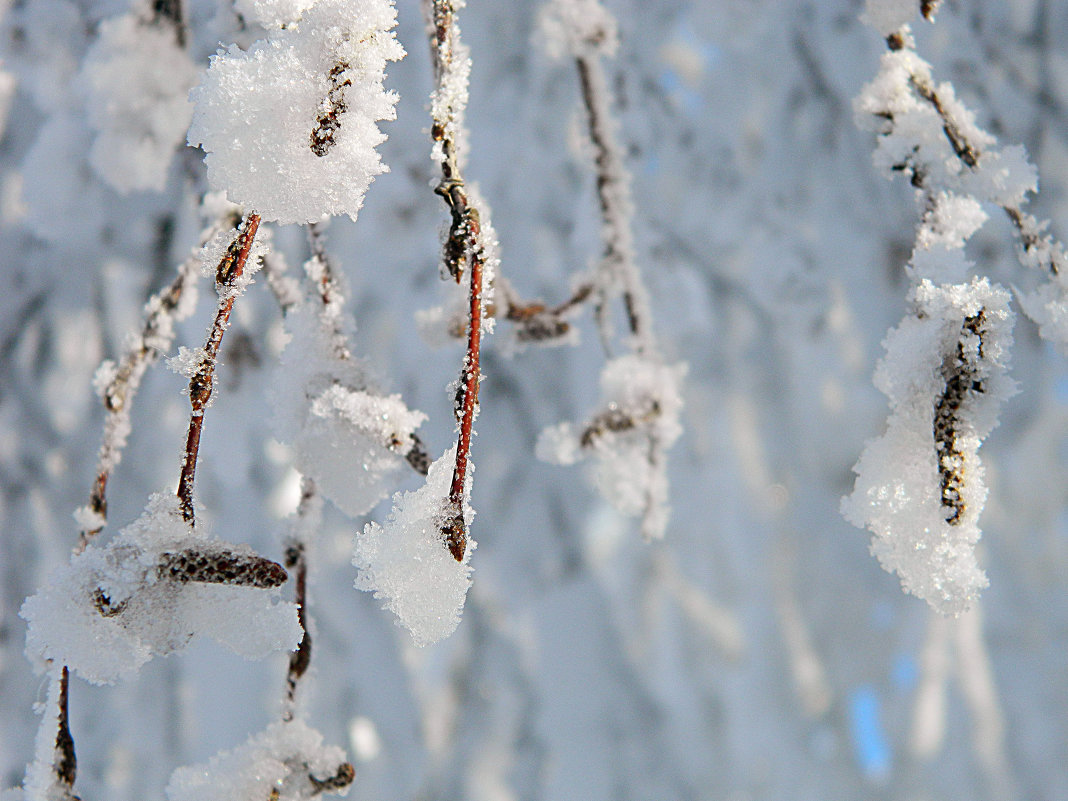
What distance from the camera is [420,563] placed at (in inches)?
11.4

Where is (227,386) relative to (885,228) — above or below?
below

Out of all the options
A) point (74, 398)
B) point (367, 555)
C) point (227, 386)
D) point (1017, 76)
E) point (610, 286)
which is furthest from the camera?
point (74, 398)

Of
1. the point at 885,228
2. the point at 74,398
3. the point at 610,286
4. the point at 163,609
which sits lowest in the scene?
the point at 163,609

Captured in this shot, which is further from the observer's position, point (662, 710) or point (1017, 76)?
point (662, 710)

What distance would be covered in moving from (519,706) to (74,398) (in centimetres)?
82

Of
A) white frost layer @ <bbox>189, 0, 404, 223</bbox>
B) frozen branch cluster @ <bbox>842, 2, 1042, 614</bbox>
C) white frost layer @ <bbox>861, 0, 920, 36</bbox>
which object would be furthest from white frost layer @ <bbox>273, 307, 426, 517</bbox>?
white frost layer @ <bbox>861, 0, 920, 36</bbox>

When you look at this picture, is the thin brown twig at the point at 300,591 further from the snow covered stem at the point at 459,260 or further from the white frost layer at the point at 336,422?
the snow covered stem at the point at 459,260

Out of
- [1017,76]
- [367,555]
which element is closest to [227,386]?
[367,555]

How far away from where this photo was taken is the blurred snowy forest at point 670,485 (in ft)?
3.18

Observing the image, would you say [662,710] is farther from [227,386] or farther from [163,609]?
[163,609]

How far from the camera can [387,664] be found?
104 centimetres

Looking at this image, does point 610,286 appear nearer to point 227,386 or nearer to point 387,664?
point 227,386

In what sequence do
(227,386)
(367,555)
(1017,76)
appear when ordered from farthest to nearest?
(1017,76)
(227,386)
(367,555)

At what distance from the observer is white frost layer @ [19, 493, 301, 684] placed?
0.30 meters
